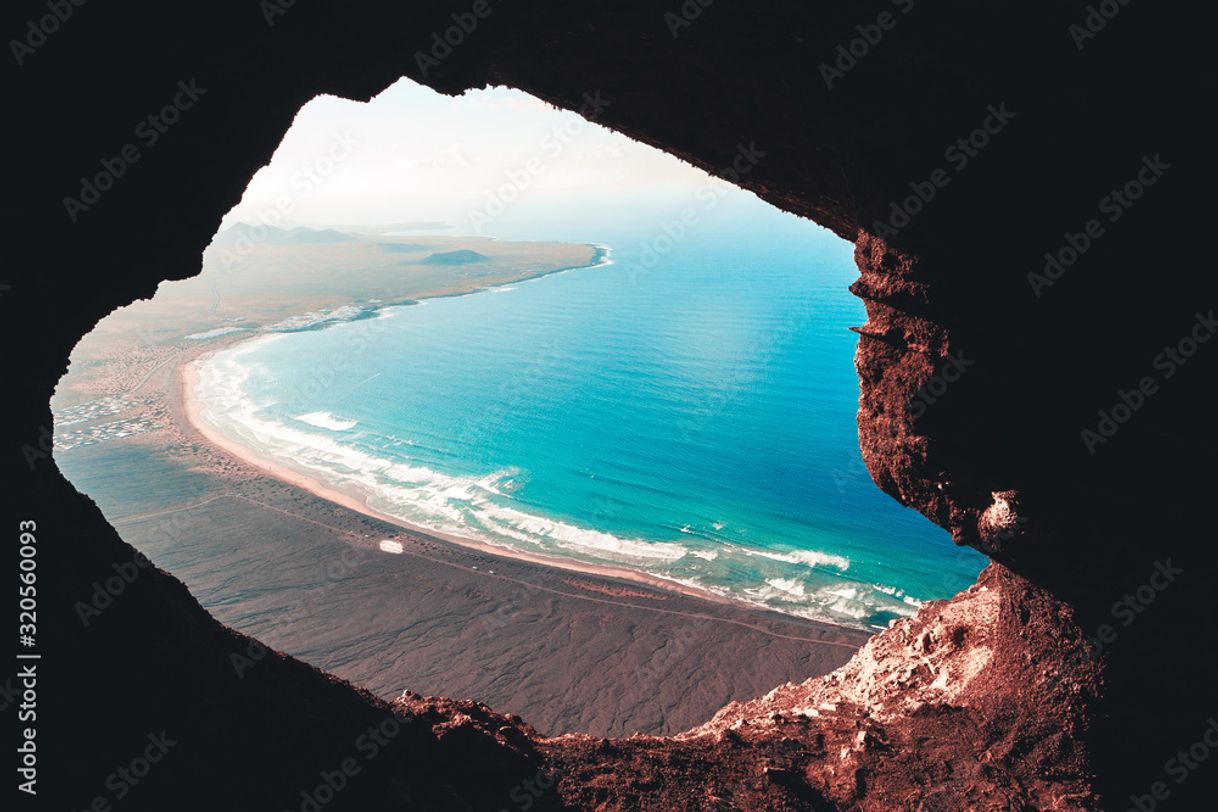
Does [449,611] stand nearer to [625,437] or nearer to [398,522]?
[398,522]

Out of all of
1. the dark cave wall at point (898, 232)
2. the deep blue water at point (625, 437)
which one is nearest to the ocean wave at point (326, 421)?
the deep blue water at point (625, 437)

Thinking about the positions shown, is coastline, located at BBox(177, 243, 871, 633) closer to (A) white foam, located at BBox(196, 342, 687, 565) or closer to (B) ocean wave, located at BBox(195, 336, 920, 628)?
(B) ocean wave, located at BBox(195, 336, 920, 628)

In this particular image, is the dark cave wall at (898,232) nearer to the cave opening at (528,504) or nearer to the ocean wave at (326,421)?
the cave opening at (528,504)

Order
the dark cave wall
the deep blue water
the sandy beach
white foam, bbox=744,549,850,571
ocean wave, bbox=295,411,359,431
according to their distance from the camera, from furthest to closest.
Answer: ocean wave, bbox=295,411,359,431
the deep blue water
white foam, bbox=744,549,850,571
the sandy beach
the dark cave wall

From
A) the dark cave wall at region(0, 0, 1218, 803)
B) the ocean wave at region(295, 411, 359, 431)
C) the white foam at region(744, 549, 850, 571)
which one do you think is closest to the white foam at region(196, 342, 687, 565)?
the ocean wave at region(295, 411, 359, 431)

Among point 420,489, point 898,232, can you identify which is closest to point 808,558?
point 420,489

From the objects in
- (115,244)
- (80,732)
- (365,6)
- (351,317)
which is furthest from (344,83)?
(351,317)
